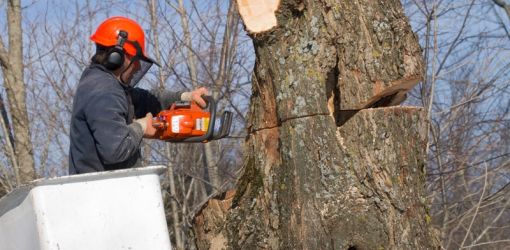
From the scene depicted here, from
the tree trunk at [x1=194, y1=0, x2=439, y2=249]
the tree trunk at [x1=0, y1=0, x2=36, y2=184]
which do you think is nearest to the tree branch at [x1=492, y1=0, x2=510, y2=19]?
the tree trunk at [x1=0, y1=0, x2=36, y2=184]

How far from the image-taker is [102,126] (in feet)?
13.9

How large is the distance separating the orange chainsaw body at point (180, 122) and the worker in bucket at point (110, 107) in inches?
4.1

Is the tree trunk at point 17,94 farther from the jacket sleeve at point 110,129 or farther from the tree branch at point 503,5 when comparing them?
the tree branch at point 503,5

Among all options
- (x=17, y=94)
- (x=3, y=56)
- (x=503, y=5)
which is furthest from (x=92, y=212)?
(x=503, y=5)

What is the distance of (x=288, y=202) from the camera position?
3928 millimetres

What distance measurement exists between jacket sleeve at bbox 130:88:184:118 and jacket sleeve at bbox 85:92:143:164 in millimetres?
778

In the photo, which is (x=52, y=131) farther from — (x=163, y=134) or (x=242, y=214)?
(x=242, y=214)

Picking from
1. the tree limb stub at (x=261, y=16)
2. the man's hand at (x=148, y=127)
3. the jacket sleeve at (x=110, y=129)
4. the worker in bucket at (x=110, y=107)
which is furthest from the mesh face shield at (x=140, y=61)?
the tree limb stub at (x=261, y=16)

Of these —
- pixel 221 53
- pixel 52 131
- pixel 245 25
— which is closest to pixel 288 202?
pixel 245 25

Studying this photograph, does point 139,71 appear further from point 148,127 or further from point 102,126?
point 102,126

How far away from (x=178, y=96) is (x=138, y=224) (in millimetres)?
1568

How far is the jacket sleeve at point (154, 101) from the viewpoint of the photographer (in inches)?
201

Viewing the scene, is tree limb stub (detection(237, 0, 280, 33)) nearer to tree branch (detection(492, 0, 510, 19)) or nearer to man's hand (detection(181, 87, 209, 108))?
man's hand (detection(181, 87, 209, 108))

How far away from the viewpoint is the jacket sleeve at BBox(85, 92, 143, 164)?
4.24 meters
